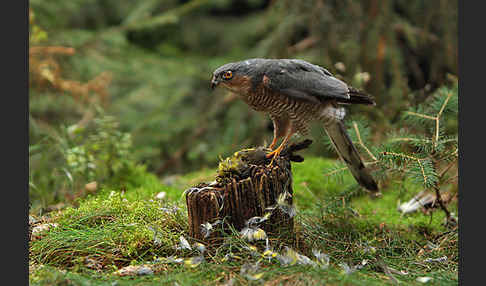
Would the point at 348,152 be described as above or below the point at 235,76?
below

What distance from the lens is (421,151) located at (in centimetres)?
331

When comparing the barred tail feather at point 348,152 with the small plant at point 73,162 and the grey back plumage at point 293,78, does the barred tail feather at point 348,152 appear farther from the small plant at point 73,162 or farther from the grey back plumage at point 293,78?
the small plant at point 73,162

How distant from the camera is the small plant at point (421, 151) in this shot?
3.12 metres

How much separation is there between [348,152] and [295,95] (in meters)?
0.69

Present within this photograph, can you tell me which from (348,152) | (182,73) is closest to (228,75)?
(348,152)

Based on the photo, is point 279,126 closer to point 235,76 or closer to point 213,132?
point 235,76

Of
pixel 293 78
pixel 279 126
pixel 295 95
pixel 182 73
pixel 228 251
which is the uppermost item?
pixel 293 78

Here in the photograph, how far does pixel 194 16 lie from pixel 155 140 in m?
3.22

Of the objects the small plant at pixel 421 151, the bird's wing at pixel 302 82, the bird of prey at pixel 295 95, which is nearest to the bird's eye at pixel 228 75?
the bird of prey at pixel 295 95

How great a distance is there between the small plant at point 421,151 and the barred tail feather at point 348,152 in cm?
11

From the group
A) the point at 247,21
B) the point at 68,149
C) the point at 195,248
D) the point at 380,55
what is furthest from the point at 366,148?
the point at 247,21

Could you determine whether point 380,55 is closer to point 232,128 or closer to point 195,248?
point 232,128

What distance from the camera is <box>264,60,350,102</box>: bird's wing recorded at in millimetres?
3008

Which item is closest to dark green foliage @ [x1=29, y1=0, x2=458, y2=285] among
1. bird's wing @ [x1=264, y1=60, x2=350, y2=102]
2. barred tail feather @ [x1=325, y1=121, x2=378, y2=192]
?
→ barred tail feather @ [x1=325, y1=121, x2=378, y2=192]
